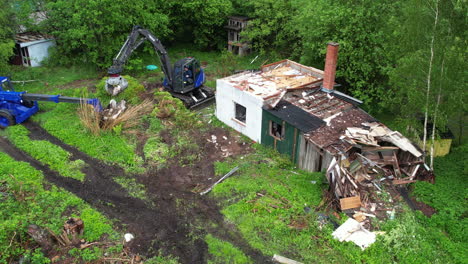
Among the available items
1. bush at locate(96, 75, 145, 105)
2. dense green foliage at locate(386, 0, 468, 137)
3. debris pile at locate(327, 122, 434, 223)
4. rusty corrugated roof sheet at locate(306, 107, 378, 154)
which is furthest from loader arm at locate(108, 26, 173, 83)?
dense green foliage at locate(386, 0, 468, 137)

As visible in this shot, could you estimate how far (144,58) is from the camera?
32250 mm

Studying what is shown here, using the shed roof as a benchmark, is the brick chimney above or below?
above

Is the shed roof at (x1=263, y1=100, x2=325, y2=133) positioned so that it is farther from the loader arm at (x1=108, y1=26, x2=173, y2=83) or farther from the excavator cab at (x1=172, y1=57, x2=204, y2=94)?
the loader arm at (x1=108, y1=26, x2=173, y2=83)

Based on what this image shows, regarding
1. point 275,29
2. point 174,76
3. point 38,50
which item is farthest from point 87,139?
point 275,29

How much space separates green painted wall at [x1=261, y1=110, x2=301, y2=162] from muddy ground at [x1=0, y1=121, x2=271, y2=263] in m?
1.22

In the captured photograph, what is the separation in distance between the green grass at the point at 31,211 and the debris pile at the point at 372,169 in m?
8.85

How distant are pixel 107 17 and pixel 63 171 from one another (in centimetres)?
1272

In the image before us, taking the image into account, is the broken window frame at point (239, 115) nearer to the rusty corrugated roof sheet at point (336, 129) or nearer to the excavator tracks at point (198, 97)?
the excavator tracks at point (198, 97)

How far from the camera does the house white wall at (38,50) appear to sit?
28.5m

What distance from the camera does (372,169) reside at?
56.3 ft

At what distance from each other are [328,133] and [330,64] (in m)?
4.10

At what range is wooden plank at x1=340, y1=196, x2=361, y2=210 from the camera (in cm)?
1531

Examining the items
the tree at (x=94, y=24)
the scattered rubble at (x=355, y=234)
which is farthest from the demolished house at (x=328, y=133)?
the tree at (x=94, y=24)

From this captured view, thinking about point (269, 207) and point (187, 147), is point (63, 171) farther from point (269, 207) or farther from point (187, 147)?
point (269, 207)
